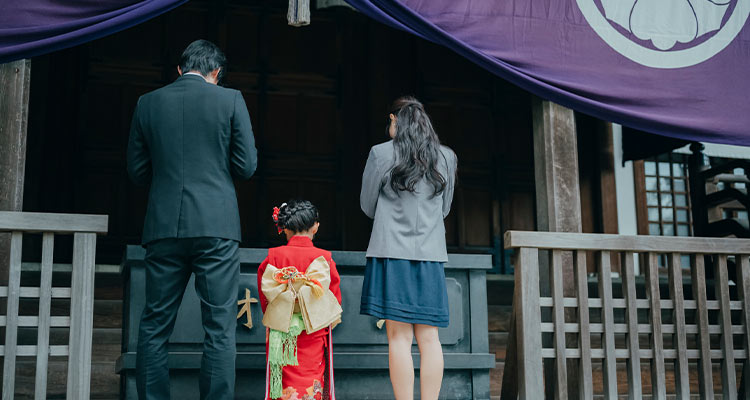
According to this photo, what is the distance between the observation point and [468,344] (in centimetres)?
473

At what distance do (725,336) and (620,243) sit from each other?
35.9 inches

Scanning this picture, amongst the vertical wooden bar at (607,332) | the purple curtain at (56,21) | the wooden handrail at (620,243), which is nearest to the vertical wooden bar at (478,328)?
the wooden handrail at (620,243)

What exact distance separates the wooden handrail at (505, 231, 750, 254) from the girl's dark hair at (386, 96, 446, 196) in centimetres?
79

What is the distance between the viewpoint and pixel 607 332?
4.79 metres

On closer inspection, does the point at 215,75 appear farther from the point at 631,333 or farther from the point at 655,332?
the point at 655,332

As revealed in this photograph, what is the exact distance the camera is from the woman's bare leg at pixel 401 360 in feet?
13.0

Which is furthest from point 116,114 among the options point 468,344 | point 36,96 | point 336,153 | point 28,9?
point 468,344

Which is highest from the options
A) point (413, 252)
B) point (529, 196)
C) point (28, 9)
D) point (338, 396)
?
point (28, 9)

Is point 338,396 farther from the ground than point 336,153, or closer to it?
closer to it

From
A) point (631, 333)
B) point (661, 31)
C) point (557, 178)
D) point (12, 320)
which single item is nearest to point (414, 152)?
point (557, 178)

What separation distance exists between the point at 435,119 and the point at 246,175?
4.05m

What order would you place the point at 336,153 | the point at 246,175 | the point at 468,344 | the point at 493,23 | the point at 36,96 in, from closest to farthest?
the point at 246,175, the point at 468,344, the point at 493,23, the point at 36,96, the point at 336,153

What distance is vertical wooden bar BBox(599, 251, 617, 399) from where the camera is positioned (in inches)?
186

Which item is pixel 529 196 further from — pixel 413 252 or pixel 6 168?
pixel 6 168
